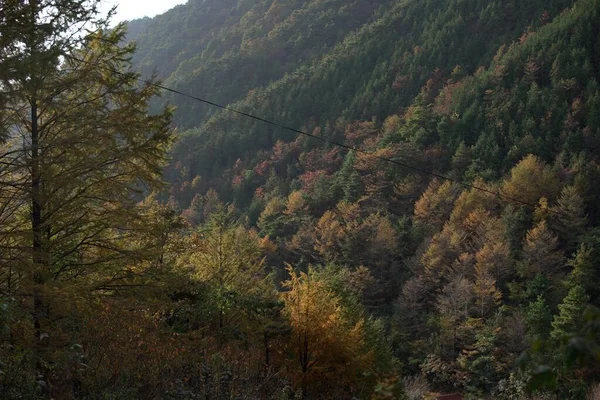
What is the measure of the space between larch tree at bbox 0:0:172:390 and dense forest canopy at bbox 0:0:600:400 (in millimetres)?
31

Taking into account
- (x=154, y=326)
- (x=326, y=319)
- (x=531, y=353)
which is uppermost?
(x=531, y=353)

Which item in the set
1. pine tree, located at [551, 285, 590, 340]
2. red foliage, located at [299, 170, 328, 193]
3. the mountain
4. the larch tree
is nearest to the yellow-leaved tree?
the mountain

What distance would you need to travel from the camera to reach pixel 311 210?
60.0 m

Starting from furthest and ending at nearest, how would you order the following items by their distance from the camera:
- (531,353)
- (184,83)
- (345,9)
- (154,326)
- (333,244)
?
(345,9) < (184,83) < (333,244) < (154,326) < (531,353)

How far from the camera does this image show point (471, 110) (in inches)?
2613

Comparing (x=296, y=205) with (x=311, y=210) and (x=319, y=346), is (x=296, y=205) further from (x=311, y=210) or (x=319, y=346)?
(x=319, y=346)

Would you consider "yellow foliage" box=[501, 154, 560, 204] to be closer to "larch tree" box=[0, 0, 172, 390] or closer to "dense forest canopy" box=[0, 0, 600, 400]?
"dense forest canopy" box=[0, 0, 600, 400]

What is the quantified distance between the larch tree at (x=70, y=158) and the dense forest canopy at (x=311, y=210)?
3 cm

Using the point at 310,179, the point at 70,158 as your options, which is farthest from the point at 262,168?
the point at 70,158

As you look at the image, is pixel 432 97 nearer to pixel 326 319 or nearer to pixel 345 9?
pixel 345 9

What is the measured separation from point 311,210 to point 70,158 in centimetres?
5437

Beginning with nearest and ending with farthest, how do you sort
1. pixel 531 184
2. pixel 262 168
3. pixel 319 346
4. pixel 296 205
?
pixel 319 346, pixel 531 184, pixel 296 205, pixel 262 168

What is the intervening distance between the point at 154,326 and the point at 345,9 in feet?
451

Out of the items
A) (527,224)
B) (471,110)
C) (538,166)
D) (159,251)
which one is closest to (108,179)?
(159,251)
